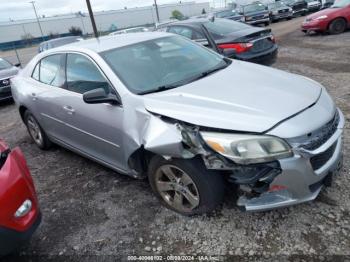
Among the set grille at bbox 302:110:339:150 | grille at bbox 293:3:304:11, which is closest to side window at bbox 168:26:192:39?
grille at bbox 302:110:339:150

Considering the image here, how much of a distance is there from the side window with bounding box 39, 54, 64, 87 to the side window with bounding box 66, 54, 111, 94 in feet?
0.69

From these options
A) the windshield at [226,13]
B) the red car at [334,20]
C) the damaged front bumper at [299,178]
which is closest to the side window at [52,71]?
the damaged front bumper at [299,178]

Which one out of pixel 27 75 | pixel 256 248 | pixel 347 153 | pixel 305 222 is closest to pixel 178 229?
pixel 256 248

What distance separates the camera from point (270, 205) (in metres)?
2.50

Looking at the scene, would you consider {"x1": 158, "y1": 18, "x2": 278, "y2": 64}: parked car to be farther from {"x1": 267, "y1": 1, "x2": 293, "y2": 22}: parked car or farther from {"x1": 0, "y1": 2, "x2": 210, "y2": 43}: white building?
{"x1": 0, "y1": 2, "x2": 210, "y2": 43}: white building

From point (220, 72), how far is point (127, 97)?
1058mm

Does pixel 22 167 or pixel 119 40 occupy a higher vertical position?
pixel 119 40

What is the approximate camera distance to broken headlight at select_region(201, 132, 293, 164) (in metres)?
2.35

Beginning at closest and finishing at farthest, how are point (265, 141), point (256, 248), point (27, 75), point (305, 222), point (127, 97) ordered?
point (265, 141) < point (256, 248) < point (305, 222) < point (127, 97) < point (27, 75)

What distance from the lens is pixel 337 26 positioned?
12297 mm

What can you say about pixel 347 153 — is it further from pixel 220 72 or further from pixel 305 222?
pixel 220 72

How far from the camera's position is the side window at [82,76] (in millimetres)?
3321

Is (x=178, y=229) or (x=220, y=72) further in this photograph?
(x=220, y=72)

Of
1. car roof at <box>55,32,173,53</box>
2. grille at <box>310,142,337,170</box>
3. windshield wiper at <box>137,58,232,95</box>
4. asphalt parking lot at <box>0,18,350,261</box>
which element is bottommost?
asphalt parking lot at <box>0,18,350,261</box>
